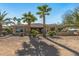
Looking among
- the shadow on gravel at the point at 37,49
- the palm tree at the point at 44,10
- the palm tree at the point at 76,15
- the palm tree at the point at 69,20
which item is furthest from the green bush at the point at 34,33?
the palm tree at the point at 76,15

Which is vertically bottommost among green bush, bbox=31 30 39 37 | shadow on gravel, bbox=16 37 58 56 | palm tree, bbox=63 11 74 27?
shadow on gravel, bbox=16 37 58 56

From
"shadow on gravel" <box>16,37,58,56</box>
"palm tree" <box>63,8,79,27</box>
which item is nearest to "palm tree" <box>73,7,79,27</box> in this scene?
"palm tree" <box>63,8,79,27</box>

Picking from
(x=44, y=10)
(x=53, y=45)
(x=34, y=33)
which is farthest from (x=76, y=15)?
(x=34, y=33)

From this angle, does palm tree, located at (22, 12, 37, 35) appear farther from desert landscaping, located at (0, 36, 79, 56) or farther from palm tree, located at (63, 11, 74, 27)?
palm tree, located at (63, 11, 74, 27)

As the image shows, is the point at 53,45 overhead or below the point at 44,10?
below

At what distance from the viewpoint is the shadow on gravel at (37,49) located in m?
9.16

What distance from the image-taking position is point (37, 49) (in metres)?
9.24

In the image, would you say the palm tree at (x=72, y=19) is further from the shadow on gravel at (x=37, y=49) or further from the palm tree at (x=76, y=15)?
the shadow on gravel at (x=37, y=49)

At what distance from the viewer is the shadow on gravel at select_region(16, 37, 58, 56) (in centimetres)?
916

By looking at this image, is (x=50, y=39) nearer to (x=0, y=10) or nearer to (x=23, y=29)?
(x=23, y=29)

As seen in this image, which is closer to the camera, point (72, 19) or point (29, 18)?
point (72, 19)

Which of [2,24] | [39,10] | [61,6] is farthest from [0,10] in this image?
[61,6]

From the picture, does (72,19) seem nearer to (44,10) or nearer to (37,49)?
(44,10)

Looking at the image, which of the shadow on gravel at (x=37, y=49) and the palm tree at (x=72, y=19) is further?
the shadow on gravel at (x=37, y=49)
